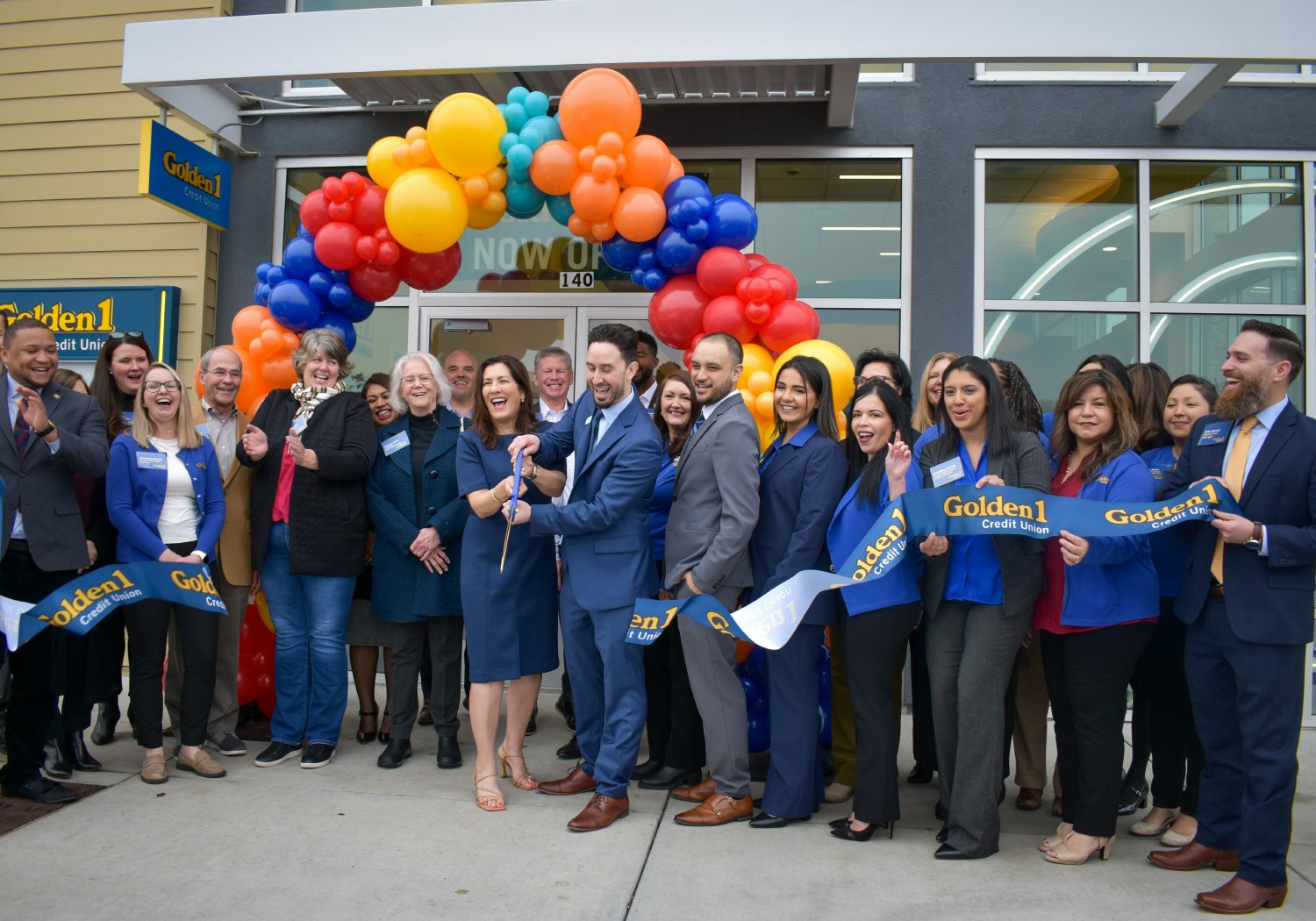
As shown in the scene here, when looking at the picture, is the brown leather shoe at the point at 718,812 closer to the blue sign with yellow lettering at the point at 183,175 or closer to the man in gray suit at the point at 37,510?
the man in gray suit at the point at 37,510

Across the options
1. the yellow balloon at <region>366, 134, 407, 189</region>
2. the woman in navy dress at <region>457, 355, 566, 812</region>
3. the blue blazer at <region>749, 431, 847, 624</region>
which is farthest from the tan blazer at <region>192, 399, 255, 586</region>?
the blue blazer at <region>749, 431, 847, 624</region>

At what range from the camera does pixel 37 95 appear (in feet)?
24.9

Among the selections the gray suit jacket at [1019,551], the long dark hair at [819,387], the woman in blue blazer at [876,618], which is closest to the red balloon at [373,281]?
the long dark hair at [819,387]

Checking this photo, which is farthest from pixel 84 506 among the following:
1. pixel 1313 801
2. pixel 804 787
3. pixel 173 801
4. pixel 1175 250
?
pixel 1175 250

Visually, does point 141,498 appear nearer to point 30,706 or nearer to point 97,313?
point 30,706

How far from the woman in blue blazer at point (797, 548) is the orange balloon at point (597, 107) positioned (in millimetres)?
1782

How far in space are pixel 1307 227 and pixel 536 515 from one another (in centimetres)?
571

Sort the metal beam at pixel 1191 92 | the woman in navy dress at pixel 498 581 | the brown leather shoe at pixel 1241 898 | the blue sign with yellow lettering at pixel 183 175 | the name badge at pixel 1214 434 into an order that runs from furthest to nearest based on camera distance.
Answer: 1. the blue sign with yellow lettering at pixel 183 175
2. the metal beam at pixel 1191 92
3. the woman in navy dress at pixel 498 581
4. the name badge at pixel 1214 434
5. the brown leather shoe at pixel 1241 898

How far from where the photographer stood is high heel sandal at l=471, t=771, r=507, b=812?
14.2ft

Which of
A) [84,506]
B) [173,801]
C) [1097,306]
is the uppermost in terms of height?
[1097,306]

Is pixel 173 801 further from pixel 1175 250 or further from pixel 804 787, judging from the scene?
pixel 1175 250

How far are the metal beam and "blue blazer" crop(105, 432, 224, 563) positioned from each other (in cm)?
586

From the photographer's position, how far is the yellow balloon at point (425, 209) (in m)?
5.28

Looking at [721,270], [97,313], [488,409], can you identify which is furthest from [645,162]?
[97,313]
